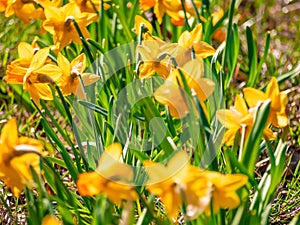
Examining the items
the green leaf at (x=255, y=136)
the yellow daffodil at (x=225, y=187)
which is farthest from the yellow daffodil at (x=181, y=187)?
the green leaf at (x=255, y=136)

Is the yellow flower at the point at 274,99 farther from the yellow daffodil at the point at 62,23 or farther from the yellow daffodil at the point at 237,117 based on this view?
the yellow daffodil at the point at 62,23

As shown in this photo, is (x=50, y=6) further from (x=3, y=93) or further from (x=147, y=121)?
(x=3, y=93)

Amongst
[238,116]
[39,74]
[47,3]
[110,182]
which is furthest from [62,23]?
[110,182]

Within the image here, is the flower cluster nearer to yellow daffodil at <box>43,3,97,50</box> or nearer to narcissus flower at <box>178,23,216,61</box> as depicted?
narcissus flower at <box>178,23,216,61</box>

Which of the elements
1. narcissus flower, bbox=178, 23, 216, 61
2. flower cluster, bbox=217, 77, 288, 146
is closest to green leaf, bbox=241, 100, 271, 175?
flower cluster, bbox=217, 77, 288, 146

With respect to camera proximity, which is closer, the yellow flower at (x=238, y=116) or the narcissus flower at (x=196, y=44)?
the yellow flower at (x=238, y=116)
